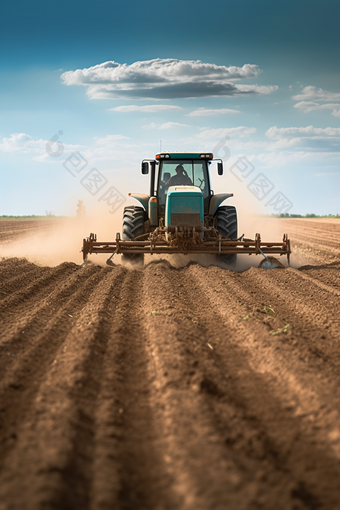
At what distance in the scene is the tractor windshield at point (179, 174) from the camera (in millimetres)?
12062

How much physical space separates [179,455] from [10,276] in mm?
8637

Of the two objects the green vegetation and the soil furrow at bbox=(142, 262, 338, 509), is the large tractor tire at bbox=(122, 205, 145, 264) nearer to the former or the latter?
the soil furrow at bbox=(142, 262, 338, 509)

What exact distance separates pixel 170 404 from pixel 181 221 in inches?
298

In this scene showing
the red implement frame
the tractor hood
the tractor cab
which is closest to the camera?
the tractor hood

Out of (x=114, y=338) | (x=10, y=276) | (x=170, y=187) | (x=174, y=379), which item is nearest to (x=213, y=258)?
(x=170, y=187)

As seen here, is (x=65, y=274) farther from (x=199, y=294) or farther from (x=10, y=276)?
(x=199, y=294)

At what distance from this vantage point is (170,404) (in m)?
3.98

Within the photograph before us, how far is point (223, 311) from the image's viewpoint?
739 cm

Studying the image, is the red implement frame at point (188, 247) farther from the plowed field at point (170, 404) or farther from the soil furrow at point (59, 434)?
the soil furrow at point (59, 434)

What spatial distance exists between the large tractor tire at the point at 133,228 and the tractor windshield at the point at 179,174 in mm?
672

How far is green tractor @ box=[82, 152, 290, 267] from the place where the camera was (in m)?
11.2

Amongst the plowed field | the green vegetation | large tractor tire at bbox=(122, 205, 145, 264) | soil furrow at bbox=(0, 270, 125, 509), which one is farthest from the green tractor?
soil furrow at bbox=(0, 270, 125, 509)

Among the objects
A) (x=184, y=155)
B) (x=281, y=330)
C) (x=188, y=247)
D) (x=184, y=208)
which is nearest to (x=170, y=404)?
(x=281, y=330)

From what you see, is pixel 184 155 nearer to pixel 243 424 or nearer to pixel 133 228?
pixel 133 228
